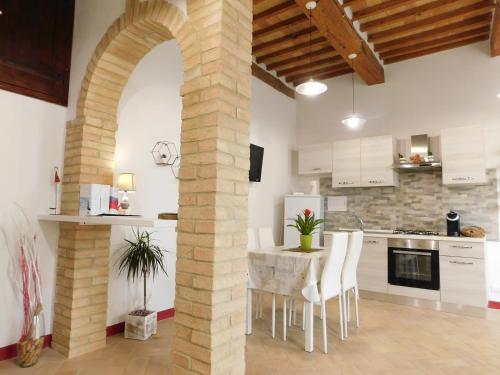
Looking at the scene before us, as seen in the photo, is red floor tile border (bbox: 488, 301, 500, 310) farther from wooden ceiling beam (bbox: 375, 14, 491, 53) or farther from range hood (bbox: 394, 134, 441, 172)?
wooden ceiling beam (bbox: 375, 14, 491, 53)

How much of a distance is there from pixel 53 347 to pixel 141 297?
0.88m

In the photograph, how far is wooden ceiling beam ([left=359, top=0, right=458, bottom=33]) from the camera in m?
3.91

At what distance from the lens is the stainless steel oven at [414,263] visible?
4320 mm

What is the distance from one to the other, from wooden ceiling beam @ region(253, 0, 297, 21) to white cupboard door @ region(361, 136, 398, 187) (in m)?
2.28

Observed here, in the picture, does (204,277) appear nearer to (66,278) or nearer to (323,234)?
(66,278)

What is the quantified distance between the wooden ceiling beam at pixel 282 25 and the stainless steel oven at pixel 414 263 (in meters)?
3.12

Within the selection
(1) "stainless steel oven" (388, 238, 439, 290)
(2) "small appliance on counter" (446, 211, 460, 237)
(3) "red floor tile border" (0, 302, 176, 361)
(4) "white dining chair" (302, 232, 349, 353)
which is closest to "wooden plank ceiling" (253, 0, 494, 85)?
(2) "small appliance on counter" (446, 211, 460, 237)

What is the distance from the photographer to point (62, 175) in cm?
300

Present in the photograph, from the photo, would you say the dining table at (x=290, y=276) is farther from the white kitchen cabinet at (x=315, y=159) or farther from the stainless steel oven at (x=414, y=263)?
the white kitchen cabinet at (x=315, y=159)

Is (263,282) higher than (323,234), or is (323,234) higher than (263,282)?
(323,234)

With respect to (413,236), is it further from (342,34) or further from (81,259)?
(81,259)

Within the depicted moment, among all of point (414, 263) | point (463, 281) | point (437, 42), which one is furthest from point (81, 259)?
point (437, 42)

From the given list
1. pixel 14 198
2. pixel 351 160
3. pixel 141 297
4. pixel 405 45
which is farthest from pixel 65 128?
pixel 405 45

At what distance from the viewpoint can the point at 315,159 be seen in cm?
577
